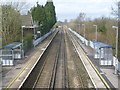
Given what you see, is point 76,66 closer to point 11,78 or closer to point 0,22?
point 11,78

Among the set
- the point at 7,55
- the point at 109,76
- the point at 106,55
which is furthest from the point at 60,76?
the point at 7,55

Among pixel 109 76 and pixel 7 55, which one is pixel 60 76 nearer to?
pixel 109 76

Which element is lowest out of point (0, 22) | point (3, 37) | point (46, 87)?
point (46, 87)

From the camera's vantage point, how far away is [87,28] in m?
53.3

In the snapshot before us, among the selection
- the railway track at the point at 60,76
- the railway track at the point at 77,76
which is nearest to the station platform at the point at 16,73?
the railway track at the point at 60,76

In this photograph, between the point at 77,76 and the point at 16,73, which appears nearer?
the point at 77,76

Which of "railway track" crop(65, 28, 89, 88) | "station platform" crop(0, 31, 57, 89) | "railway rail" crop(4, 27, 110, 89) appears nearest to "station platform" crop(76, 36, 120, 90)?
"railway rail" crop(4, 27, 110, 89)

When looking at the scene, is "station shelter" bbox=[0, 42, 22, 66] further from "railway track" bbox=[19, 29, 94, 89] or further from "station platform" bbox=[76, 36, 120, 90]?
"station platform" bbox=[76, 36, 120, 90]

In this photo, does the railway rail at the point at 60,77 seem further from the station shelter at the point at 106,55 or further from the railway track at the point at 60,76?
the station shelter at the point at 106,55

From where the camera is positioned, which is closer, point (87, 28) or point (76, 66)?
point (76, 66)

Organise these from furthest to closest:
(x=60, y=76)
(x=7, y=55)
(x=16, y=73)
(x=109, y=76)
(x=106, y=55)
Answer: (x=7, y=55)
(x=106, y=55)
(x=16, y=73)
(x=60, y=76)
(x=109, y=76)

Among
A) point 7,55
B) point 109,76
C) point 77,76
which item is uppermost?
point 7,55

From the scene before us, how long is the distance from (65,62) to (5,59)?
6.36 meters

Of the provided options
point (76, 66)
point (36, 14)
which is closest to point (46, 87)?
point (76, 66)
